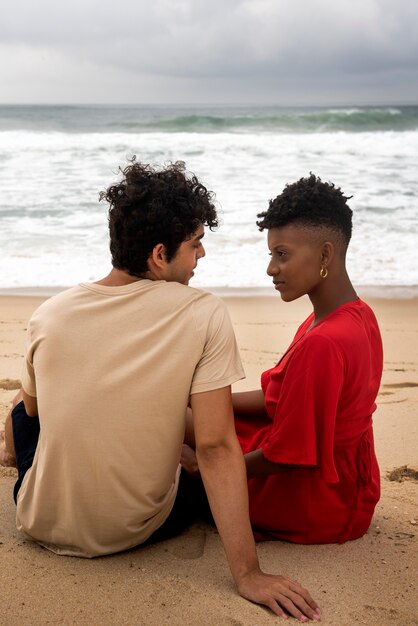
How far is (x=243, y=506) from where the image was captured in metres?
2.22

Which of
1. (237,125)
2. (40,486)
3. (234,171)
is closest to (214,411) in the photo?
(40,486)

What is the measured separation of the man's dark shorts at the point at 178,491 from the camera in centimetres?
252

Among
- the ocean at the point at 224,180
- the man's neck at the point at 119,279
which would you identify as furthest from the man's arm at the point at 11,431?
the ocean at the point at 224,180

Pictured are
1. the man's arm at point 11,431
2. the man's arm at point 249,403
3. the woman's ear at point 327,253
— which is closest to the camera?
the man's arm at point 11,431

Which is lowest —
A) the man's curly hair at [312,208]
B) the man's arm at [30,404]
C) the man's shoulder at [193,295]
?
the man's arm at [30,404]

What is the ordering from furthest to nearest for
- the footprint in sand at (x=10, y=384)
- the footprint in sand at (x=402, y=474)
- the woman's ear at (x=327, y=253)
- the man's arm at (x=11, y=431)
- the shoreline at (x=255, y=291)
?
the shoreline at (x=255, y=291)
the footprint in sand at (x=10, y=384)
the footprint in sand at (x=402, y=474)
the woman's ear at (x=327, y=253)
the man's arm at (x=11, y=431)

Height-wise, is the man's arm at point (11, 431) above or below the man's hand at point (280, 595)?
above

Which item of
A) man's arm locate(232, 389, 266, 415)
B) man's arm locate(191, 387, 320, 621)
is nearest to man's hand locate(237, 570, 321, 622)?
man's arm locate(191, 387, 320, 621)

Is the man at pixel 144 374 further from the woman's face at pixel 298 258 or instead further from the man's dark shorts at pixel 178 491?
the woman's face at pixel 298 258

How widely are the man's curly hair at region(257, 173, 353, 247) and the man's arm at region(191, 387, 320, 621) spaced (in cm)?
68

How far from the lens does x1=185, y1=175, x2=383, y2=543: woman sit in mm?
2344

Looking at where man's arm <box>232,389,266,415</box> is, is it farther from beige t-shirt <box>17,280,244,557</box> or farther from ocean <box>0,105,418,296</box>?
ocean <box>0,105,418,296</box>

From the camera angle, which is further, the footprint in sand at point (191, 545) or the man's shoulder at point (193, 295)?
the footprint in sand at point (191, 545)

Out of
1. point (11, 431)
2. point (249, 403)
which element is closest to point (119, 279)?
point (11, 431)
